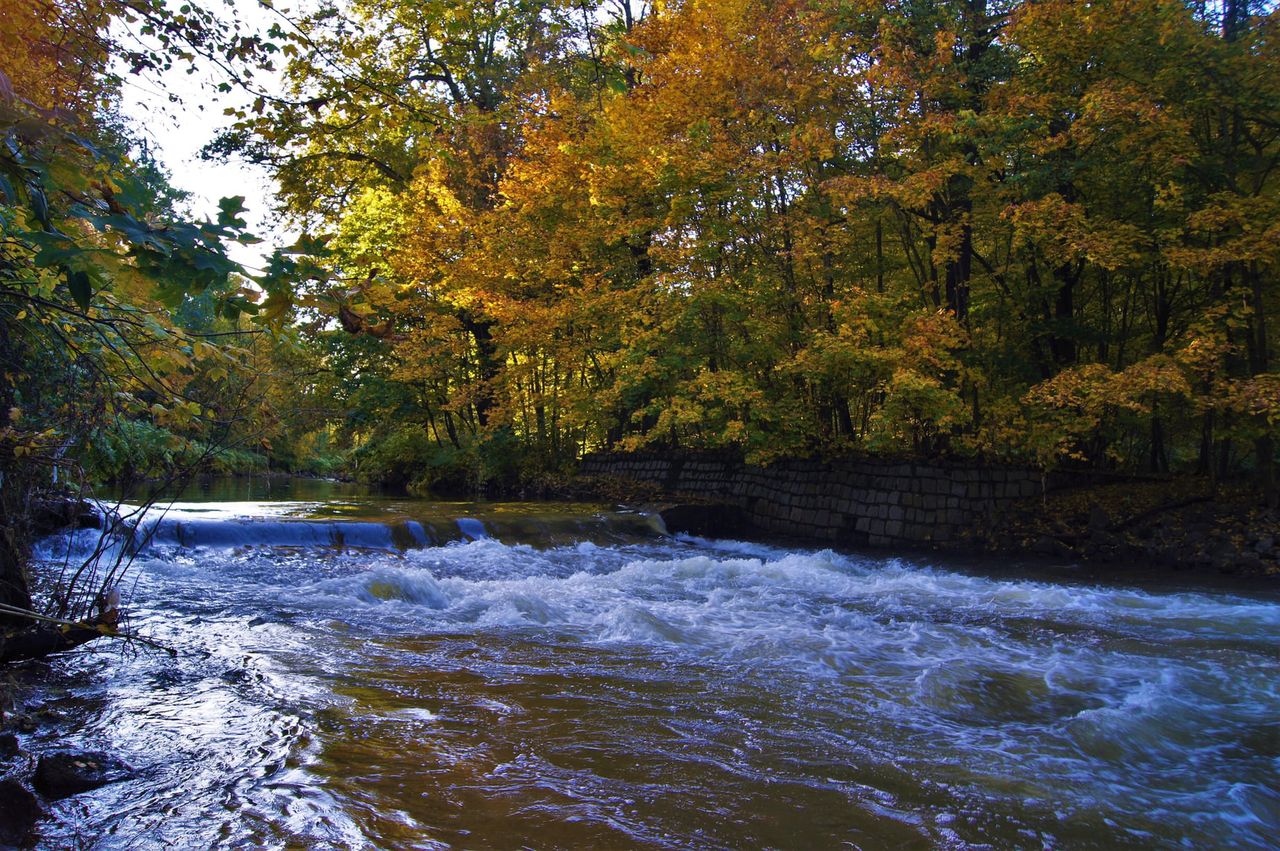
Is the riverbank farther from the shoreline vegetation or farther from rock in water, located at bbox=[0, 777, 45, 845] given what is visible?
rock in water, located at bbox=[0, 777, 45, 845]

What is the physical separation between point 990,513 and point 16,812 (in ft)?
37.1

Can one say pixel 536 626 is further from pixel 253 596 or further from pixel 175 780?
pixel 175 780

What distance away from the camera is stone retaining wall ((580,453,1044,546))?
11.8m

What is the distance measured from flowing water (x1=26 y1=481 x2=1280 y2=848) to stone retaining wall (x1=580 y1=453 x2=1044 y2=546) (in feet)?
10.8

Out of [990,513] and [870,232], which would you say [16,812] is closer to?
[990,513]

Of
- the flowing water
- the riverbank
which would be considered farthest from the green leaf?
the riverbank

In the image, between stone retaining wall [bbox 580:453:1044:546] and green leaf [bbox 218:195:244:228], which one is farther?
stone retaining wall [bbox 580:453:1044:546]

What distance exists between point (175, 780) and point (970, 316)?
11780 mm

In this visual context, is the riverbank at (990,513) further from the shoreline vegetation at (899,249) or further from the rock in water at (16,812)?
the rock in water at (16,812)

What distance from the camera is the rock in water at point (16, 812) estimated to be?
277 centimetres

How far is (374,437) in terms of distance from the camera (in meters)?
23.3

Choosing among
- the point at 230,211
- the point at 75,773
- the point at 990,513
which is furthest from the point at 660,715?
the point at 990,513

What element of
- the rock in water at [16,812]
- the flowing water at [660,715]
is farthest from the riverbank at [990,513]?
the rock in water at [16,812]

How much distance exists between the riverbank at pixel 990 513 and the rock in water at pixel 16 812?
10482 millimetres
